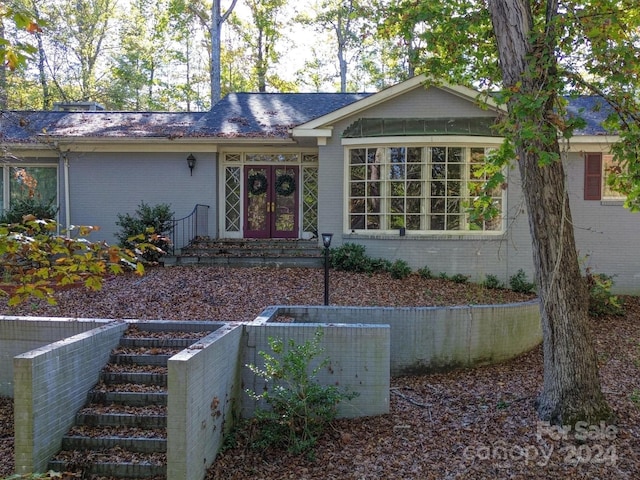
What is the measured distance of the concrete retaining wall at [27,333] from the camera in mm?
5879

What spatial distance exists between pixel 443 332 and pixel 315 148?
7362mm

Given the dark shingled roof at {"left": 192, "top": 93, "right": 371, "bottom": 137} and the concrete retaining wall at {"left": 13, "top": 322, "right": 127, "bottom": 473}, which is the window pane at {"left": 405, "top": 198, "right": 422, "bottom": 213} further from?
the concrete retaining wall at {"left": 13, "top": 322, "right": 127, "bottom": 473}

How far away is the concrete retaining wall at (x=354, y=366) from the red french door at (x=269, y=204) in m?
7.99

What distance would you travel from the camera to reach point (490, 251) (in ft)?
35.7

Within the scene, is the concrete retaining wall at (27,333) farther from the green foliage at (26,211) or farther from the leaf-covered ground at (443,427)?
the green foliage at (26,211)

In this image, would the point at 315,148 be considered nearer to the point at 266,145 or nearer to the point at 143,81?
the point at 266,145

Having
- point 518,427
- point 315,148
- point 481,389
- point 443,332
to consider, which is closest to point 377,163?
point 315,148

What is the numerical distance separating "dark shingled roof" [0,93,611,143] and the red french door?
46.0 inches

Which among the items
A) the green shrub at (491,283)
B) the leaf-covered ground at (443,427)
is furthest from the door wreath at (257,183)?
the green shrub at (491,283)

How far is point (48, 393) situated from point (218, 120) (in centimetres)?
1012

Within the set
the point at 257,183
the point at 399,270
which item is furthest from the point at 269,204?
the point at 399,270

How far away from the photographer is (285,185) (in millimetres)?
13281

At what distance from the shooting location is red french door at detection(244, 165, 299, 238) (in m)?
13.3

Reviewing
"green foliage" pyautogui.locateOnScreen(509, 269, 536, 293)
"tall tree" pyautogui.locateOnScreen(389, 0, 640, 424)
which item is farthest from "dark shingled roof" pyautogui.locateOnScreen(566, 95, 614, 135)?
"tall tree" pyautogui.locateOnScreen(389, 0, 640, 424)
